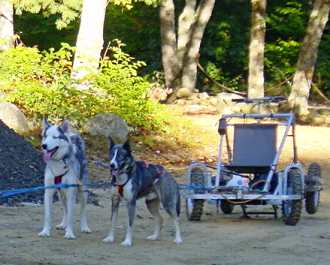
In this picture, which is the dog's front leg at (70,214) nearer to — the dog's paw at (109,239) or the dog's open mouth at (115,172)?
the dog's paw at (109,239)

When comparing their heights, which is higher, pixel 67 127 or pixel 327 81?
pixel 327 81

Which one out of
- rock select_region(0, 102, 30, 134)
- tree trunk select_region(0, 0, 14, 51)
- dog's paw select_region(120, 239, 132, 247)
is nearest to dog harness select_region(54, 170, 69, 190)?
dog's paw select_region(120, 239, 132, 247)

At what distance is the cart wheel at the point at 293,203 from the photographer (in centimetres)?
1116

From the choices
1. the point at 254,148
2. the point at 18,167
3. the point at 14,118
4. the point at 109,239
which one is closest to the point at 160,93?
the point at 14,118

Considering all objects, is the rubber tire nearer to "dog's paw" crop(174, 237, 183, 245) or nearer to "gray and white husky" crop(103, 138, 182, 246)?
"gray and white husky" crop(103, 138, 182, 246)

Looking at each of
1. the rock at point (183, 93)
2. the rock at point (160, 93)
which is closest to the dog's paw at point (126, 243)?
the rock at point (160, 93)

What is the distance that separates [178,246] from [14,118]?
31.0 ft

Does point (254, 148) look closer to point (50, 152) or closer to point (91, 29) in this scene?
point (50, 152)

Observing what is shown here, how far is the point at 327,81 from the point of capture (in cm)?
3406

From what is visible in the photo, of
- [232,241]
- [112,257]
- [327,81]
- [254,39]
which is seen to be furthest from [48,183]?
[327,81]

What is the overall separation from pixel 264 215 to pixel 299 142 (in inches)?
369

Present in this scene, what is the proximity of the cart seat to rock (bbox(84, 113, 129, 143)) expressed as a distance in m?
6.98

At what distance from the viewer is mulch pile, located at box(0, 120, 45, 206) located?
12008mm

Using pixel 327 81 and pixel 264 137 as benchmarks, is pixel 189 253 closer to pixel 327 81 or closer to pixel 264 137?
pixel 264 137
